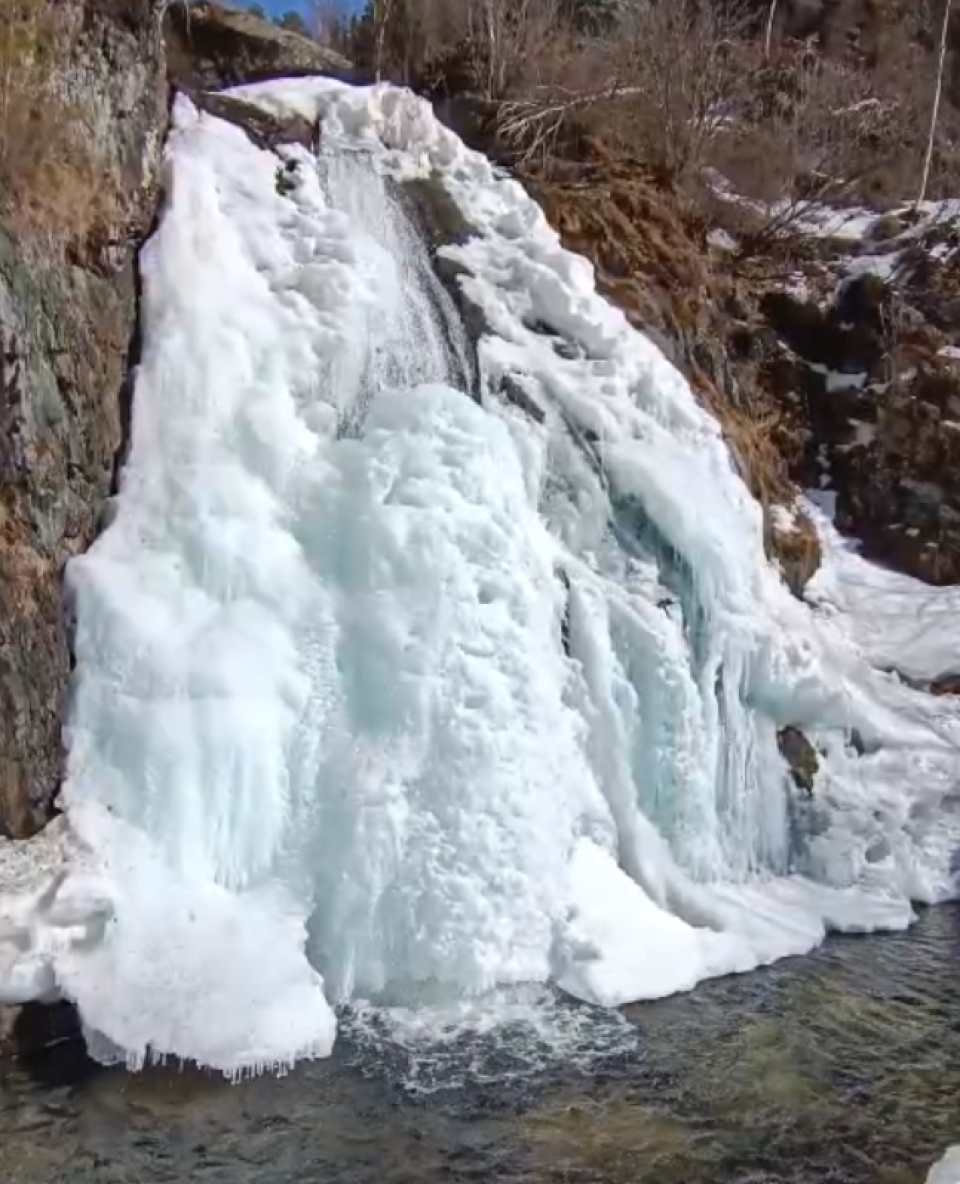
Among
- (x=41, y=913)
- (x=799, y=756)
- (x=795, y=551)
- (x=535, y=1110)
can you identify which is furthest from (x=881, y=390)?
(x=41, y=913)

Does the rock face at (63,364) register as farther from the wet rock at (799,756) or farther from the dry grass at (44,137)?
the wet rock at (799,756)

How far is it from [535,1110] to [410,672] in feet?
Answer: 7.00

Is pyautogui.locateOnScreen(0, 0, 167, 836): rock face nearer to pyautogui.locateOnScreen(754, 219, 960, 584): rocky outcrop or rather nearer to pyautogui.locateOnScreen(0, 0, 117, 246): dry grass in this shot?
pyautogui.locateOnScreen(0, 0, 117, 246): dry grass

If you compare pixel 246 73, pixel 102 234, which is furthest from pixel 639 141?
pixel 102 234

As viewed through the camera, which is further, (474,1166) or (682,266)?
(682,266)

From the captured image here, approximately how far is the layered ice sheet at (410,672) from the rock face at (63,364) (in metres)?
0.15

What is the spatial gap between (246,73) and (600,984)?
314 inches

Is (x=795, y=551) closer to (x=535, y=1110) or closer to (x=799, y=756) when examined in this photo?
(x=799, y=756)

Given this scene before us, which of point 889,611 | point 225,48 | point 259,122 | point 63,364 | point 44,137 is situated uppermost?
point 225,48

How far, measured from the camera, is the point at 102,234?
657 centimetres

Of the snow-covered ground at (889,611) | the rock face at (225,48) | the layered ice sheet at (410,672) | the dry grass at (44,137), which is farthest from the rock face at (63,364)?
the snow-covered ground at (889,611)

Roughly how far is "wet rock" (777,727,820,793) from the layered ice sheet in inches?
4.6

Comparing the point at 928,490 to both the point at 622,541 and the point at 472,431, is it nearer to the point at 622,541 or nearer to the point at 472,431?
the point at 622,541

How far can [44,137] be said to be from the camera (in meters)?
6.36
